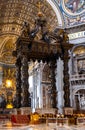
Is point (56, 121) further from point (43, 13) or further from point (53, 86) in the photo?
point (43, 13)

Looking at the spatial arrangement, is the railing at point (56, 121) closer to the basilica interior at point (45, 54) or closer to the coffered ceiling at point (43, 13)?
the basilica interior at point (45, 54)

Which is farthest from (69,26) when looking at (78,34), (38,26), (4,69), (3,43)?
(4,69)

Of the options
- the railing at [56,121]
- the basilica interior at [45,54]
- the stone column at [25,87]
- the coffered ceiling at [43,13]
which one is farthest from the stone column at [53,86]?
the coffered ceiling at [43,13]

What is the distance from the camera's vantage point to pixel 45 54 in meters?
12.9

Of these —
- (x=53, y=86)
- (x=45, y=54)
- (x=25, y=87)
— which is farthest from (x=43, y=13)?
(x=25, y=87)

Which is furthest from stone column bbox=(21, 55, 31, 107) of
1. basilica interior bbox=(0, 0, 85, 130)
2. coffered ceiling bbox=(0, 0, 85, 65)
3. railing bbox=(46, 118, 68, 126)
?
coffered ceiling bbox=(0, 0, 85, 65)

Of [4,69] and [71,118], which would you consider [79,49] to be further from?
[4,69]

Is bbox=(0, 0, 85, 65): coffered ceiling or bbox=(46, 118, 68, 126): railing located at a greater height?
bbox=(0, 0, 85, 65): coffered ceiling

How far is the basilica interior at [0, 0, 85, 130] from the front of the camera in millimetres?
12438

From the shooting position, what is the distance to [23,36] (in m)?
12.2

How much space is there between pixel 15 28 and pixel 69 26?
27.0ft

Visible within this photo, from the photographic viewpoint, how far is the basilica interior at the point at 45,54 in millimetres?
12438

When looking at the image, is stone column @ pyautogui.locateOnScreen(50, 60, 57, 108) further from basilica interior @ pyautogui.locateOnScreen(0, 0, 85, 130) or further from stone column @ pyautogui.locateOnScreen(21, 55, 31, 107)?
stone column @ pyautogui.locateOnScreen(21, 55, 31, 107)

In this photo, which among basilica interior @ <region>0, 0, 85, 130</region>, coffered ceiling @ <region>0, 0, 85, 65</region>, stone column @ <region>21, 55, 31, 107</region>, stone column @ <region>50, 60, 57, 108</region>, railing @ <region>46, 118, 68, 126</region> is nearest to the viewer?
railing @ <region>46, 118, 68, 126</region>
